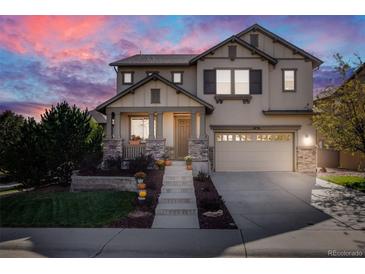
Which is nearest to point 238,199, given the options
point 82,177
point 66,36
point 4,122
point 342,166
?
point 82,177

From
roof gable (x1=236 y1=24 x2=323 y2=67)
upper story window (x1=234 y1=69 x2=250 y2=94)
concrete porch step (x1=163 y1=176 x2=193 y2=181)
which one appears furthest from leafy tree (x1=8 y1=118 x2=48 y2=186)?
roof gable (x1=236 y1=24 x2=323 y2=67)

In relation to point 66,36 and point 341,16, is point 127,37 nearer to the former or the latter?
point 66,36

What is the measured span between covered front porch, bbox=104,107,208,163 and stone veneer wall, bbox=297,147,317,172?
17.6 feet

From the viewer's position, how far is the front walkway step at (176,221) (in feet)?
19.4

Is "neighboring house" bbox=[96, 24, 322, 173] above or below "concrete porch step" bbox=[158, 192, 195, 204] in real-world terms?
above

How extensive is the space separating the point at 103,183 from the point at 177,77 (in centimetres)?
765

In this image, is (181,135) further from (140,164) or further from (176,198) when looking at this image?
(176,198)

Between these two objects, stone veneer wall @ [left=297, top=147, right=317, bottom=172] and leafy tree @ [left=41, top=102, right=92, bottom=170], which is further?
stone veneer wall @ [left=297, top=147, right=317, bottom=172]

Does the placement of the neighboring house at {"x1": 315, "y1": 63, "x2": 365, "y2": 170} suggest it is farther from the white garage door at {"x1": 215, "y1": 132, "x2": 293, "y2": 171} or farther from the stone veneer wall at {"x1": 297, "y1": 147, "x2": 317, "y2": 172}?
the white garage door at {"x1": 215, "y1": 132, "x2": 293, "y2": 171}

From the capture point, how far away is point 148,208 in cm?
714

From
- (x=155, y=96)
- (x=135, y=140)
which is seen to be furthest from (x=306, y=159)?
(x=135, y=140)

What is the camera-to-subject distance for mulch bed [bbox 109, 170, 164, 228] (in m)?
6.00

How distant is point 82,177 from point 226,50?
9.56 m

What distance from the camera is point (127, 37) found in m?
7.02
